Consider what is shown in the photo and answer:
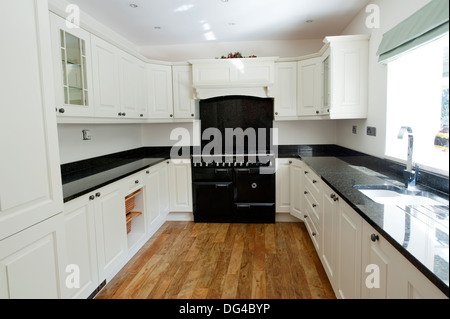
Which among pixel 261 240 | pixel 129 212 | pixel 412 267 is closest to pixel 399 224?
pixel 412 267

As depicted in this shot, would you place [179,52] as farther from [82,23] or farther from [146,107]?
[82,23]

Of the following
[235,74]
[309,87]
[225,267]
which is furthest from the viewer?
[235,74]

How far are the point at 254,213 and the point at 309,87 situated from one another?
5.66ft

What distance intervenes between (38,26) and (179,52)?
3.08m

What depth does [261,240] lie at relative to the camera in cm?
325

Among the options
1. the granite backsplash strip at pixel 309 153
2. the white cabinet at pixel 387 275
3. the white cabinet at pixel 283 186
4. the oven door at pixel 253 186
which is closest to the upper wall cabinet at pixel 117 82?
the granite backsplash strip at pixel 309 153

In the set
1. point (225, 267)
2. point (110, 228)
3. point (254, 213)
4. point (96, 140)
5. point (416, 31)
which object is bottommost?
point (225, 267)

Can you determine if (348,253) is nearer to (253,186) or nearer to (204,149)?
(253,186)

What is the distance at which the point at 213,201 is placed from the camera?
149 inches

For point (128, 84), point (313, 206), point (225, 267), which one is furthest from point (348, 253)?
point (128, 84)

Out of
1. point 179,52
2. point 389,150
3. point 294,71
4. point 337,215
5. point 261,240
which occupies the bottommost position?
point 261,240

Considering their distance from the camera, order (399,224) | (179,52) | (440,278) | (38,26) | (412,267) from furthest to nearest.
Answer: (179,52) → (38,26) → (399,224) → (412,267) → (440,278)

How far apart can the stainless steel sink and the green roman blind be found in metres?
0.88

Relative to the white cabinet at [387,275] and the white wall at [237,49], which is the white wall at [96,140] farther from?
the white cabinet at [387,275]
